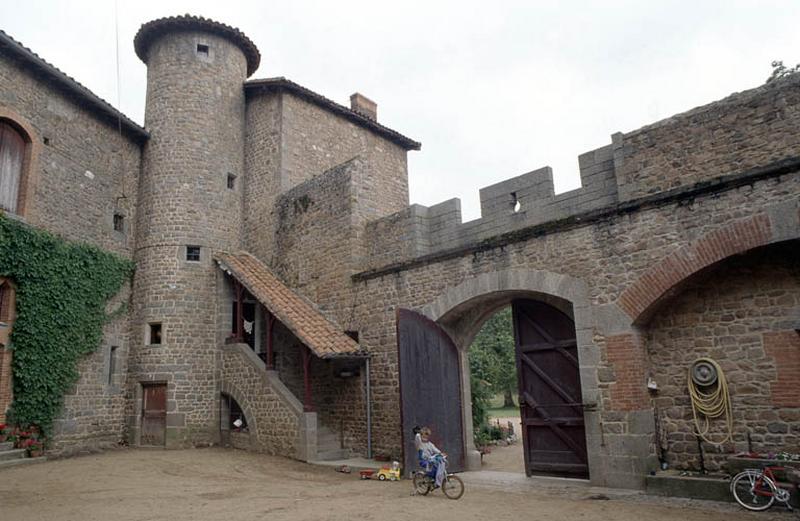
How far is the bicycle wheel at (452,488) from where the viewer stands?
723 cm

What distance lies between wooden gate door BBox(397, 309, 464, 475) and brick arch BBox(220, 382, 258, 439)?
403cm

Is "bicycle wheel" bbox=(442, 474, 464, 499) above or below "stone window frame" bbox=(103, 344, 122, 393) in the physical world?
below

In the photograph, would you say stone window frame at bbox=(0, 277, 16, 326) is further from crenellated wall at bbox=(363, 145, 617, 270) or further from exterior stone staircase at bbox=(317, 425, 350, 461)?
crenellated wall at bbox=(363, 145, 617, 270)

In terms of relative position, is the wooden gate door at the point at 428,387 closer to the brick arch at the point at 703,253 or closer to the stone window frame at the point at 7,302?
the brick arch at the point at 703,253

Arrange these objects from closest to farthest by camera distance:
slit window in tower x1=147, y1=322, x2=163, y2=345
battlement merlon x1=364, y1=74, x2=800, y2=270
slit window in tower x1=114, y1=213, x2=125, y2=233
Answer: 1. battlement merlon x1=364, y1=74, x2=800, y2=270
2. slit window in tower x1=147, y1=322, x2=163, y2=345
3. slit window in tower x1=114, y1=213, x2=125, y2=233

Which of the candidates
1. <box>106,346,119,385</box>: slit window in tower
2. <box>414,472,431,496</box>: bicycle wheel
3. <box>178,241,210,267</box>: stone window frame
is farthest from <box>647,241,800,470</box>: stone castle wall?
<box>106,346,119,385</box>: slit window in tower

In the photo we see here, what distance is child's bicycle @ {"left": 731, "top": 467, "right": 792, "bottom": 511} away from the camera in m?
5.71

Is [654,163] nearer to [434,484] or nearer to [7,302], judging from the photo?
[434,484]

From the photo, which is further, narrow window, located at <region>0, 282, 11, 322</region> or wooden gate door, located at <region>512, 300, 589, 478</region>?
narrow window, located at <region>0, 282, 11, 322</region>

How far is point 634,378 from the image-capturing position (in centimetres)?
731

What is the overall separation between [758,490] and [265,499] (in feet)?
19.0

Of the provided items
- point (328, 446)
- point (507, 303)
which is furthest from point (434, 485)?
point (328, 446)

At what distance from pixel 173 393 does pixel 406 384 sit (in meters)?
6.16

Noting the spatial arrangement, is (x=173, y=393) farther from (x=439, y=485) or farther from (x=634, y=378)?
(x=634, y=378)
